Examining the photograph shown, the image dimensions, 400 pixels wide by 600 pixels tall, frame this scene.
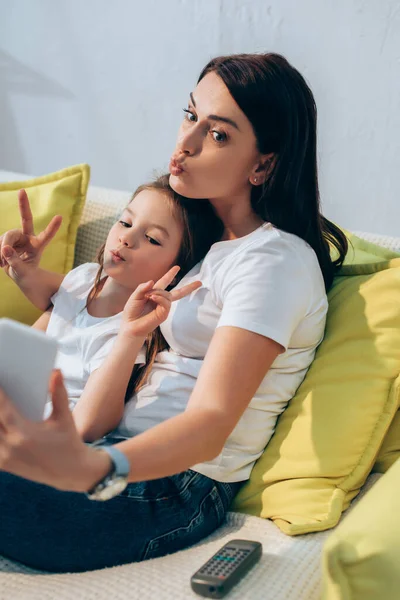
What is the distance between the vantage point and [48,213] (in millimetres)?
1831

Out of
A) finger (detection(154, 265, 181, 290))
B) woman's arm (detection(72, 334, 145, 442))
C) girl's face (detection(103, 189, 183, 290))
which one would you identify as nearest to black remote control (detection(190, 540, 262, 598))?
woman's arm (detection(72, 334, 145, 442))

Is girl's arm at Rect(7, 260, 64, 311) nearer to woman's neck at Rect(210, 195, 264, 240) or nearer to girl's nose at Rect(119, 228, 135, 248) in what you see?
girl's nose at Rect(119, 228, 135, 248)

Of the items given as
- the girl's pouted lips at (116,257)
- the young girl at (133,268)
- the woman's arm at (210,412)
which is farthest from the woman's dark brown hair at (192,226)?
the woman's arm at (210,412)

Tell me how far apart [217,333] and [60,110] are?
1983mm

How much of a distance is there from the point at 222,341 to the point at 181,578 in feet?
1.08

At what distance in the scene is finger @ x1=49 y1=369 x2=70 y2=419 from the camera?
2.83ft

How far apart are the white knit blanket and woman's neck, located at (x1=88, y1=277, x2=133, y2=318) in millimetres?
485

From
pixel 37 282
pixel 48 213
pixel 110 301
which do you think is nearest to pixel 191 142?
pixel 110 301

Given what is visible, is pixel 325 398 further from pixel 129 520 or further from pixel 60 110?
pixel 60 110

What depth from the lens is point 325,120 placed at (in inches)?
87.7

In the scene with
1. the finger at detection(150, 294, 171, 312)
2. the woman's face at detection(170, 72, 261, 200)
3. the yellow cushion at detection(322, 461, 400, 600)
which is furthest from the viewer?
the woman's face at detection(170, 72, 261, 200)

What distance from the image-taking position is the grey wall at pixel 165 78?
214 centimetres

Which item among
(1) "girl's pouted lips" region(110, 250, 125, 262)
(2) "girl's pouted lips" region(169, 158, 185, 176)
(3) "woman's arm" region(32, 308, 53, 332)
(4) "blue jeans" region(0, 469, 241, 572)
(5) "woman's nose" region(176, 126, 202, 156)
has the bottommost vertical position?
(4) "blue jeans" region(0, 469, 241, 572)

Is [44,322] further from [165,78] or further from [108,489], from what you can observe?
[165,78]
